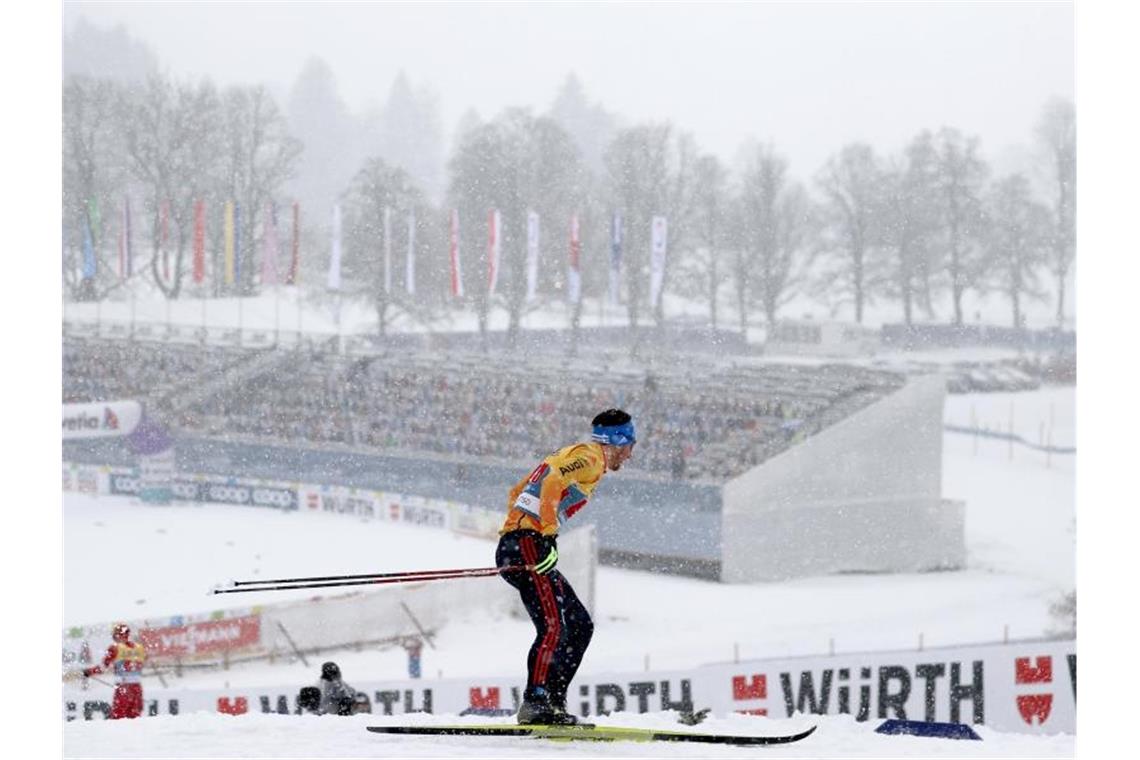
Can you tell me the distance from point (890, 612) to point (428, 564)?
23.6 feet

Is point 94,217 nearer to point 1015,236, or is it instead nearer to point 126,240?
point 126,240

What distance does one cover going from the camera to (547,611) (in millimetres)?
7688

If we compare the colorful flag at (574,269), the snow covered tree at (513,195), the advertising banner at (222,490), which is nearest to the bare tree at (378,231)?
the snow covered tree at (513,195)

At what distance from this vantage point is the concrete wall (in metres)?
26.8

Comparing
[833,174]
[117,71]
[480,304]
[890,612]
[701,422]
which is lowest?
[890,612]

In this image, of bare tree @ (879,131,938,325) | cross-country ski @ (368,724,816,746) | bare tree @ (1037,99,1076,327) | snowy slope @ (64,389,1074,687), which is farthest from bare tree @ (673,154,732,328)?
cross-country ski @ (368,724,816,746)

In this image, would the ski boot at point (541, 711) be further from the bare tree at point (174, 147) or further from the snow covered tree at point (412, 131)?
the snow covered tree at point (412, 131)

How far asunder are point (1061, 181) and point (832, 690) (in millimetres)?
38162

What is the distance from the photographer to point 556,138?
46781mm

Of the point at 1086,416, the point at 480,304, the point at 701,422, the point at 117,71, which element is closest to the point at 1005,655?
the point at 1086,416

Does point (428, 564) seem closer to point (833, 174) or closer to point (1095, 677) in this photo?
point (1095, 677)

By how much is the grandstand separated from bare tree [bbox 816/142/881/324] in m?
8.60

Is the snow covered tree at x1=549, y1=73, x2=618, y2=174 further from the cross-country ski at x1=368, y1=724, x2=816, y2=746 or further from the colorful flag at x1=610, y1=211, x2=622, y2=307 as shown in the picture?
the cross-country ski at x1=368, y1=724, x2=816, y2=746

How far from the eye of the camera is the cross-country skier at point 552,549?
7.57 m
